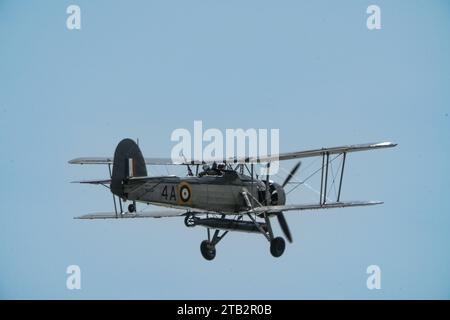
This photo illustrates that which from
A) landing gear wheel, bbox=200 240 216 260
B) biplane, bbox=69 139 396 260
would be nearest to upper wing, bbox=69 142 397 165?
biplane, bbox=69 139 396 260

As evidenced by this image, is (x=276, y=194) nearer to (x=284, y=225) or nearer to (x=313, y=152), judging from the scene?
(x=284, y=225)

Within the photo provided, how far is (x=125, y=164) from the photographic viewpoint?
23641 millimetres

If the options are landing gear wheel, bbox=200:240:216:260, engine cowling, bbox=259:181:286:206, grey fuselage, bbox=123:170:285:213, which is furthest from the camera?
landing gear wheel, bbox=200:240:216:260

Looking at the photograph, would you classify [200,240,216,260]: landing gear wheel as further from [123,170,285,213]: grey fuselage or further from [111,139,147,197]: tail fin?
[111,139,147,197]: tail fin

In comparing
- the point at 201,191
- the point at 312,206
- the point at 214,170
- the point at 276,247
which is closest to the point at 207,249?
the point at 276,247

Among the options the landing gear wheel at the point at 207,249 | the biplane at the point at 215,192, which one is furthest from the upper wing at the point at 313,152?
the landing gear wheel at the point at 207,249

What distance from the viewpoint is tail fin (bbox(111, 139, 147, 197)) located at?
23.3m

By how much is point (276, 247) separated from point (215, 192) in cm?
238

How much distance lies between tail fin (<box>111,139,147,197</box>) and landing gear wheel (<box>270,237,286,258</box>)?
4144 mm

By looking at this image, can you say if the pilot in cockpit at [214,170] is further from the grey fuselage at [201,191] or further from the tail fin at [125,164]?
the tail fin at [125,164]

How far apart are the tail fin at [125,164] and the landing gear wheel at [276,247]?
13.6 feet
